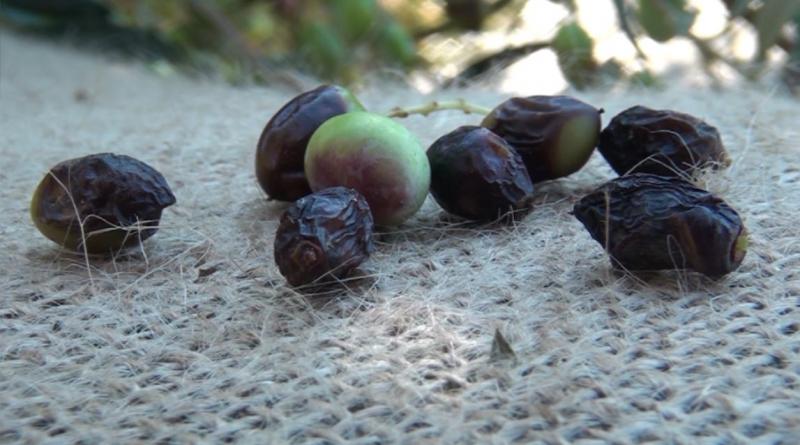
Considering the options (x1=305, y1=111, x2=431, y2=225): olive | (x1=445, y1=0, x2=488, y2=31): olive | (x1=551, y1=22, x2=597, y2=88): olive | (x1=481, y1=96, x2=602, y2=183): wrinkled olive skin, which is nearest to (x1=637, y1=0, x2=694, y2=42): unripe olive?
(x1=551, y1=22, x2=597, y2=88): olive

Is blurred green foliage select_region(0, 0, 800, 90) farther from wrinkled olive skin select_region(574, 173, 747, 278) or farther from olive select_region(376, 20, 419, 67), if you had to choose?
wrinkled olive skin select_region(574, 173, 747, 278)

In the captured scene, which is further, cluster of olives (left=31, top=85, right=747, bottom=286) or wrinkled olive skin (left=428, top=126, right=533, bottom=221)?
wrinkled olive skin (left=428, top=126, right=533, bottom=221)

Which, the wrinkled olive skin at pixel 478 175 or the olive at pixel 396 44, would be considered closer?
the wrinkled olive skin at pixel 478 175

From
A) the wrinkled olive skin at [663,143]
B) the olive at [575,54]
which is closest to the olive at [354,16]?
the olive at [575,54]

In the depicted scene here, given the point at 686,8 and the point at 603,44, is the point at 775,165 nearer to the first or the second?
the point at 686,8

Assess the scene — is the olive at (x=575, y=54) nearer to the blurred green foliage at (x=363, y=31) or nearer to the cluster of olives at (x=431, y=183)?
the blurred green foliage at (x=363, y=31)
